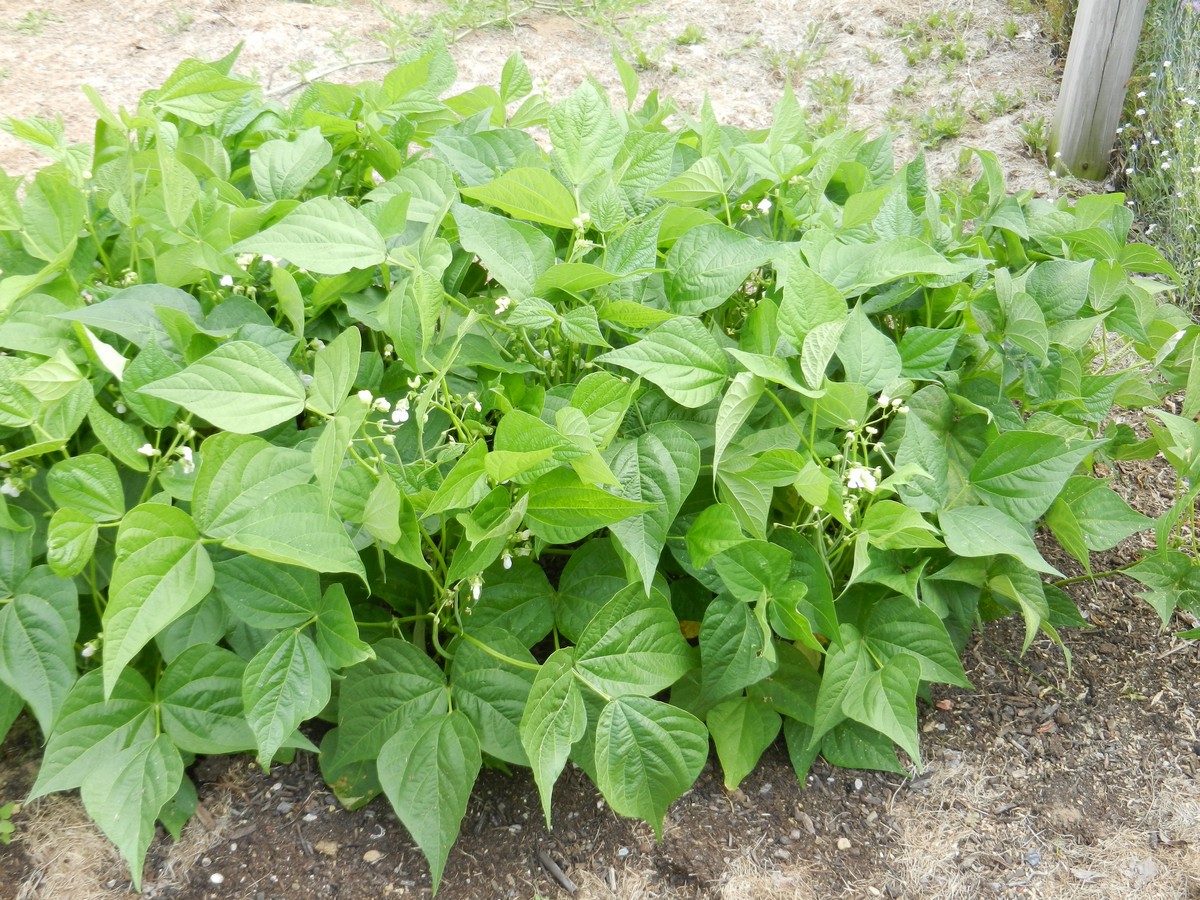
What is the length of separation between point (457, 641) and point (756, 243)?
2.40 feet

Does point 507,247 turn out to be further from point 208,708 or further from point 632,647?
point 208,708

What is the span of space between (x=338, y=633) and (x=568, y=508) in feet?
1.07

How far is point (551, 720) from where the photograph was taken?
1215 mm

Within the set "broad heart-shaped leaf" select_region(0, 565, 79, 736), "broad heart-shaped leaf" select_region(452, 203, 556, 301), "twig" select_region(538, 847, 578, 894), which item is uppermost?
"broad heart-shaped leaf" select_region(452, 203, 556, 301)

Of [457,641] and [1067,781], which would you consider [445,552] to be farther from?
[1067,781]

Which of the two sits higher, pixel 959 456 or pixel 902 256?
pixel 902 256

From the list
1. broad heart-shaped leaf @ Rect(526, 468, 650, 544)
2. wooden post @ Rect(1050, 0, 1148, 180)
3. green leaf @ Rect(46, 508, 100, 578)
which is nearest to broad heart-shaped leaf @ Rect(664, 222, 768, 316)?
broad heart-shaped leaf @ Rect(526, 468, 650, 544)

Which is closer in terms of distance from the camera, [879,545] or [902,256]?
[879,545]

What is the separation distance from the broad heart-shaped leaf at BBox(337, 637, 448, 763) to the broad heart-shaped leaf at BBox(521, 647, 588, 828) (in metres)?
0.19

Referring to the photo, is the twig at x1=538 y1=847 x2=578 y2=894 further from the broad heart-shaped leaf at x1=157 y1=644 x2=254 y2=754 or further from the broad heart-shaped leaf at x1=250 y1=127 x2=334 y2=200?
the broad heart-shaped leaf at x1=250 y1=127 x2=334 y2=200

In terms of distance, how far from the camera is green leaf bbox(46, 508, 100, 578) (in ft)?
3.70

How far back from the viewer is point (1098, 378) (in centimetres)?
163

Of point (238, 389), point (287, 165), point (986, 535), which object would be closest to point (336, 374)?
point (238, 389)

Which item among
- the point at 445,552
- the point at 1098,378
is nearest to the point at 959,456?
the point at 1098,378
